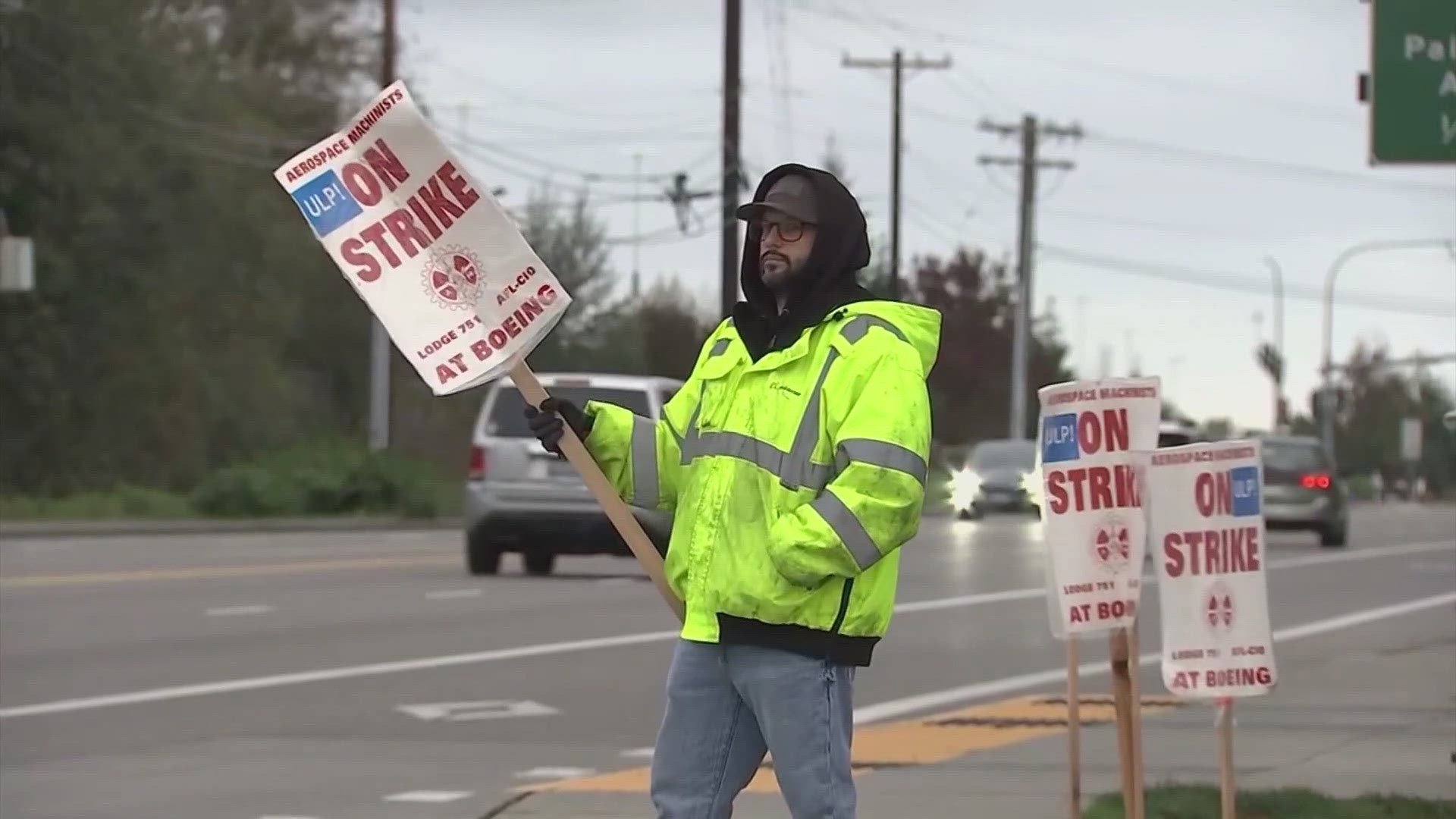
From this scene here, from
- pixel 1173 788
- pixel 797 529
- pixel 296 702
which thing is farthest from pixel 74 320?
pixel 797 529

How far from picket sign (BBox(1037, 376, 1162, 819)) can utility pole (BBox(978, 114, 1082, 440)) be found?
190 ft

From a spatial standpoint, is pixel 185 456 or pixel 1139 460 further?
pixel 185 456

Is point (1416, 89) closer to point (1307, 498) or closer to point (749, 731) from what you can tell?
point (749, 731)

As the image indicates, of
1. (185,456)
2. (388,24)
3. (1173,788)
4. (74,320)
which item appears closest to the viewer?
(1173,788)

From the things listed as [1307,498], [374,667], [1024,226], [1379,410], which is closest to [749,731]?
[374,667]

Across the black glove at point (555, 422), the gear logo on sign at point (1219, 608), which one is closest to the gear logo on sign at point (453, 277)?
the black glove at point (555, 422)

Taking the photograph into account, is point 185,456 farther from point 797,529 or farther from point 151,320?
point 797,529

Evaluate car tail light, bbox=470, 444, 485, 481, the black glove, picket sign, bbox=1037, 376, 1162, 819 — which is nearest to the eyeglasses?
the black glove

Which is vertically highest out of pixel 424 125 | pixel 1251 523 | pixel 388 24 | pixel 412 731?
pixel 388 24

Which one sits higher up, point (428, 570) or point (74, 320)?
point (74, 320)

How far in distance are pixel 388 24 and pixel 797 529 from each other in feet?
128

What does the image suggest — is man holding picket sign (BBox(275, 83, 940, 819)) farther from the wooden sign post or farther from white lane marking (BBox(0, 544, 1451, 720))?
white lane marking (BBox(0, 544, 1451, 720))

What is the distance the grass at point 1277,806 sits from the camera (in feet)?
29.5

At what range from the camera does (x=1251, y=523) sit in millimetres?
7117
